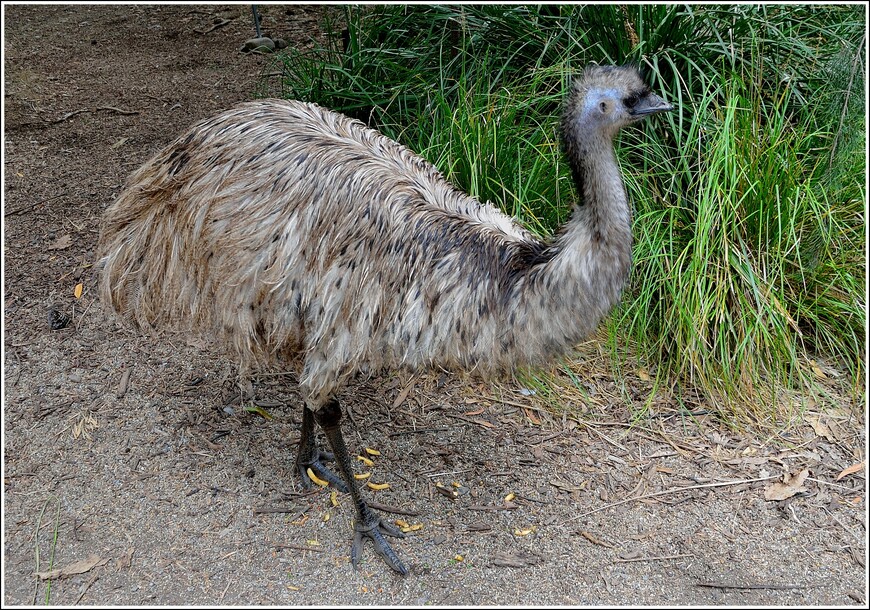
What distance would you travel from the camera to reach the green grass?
3.74 metres

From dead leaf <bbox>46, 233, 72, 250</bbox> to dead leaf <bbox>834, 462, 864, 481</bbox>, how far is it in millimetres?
4037

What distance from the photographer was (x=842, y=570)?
3.14 meters

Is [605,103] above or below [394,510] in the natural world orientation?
above

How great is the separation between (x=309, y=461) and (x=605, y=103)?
189 cm

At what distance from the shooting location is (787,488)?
11.4 ft

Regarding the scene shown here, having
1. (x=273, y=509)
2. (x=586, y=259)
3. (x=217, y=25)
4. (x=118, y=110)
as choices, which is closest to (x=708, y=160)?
(x=586, y=259)

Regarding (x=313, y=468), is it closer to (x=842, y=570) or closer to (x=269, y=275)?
(x=269, y=275)

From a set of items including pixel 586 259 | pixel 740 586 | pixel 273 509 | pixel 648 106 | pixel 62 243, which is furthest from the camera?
pixel 62 243

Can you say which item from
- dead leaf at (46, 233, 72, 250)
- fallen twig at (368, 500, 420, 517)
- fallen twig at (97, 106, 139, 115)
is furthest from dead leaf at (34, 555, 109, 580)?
fallen twig at (97, 106, 139, 115)

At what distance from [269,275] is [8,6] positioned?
626cm

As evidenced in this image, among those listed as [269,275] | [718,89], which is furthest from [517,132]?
[269,275]

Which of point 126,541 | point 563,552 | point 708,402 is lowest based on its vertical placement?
point 126,541

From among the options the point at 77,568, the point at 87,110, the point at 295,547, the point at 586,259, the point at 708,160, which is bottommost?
the point at 77,568

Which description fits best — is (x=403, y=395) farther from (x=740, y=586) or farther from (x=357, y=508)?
(x=740, y=586)
